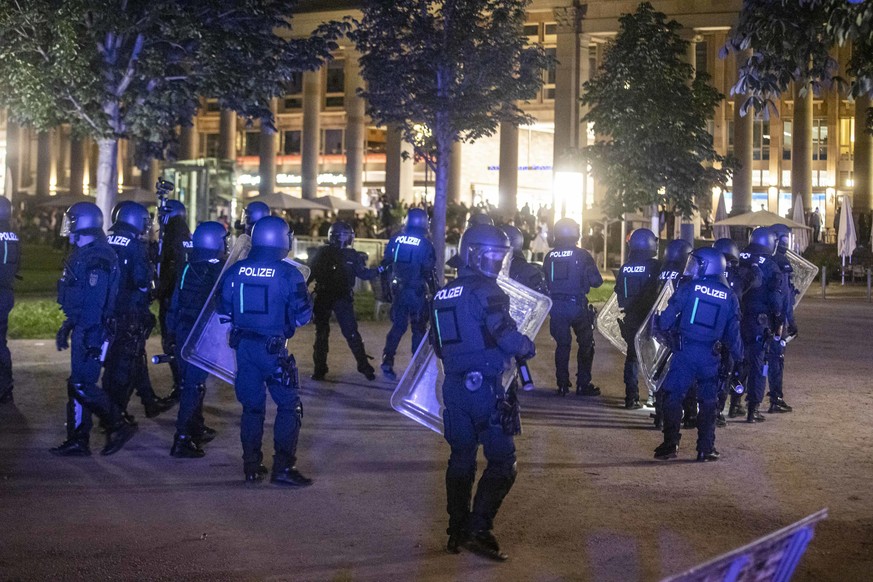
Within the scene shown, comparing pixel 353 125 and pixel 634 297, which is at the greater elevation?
pixel 353 125

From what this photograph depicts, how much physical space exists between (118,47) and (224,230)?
883cm

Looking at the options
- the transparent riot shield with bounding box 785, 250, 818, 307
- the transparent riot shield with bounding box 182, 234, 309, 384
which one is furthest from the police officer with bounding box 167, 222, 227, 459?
the transparent riot shield with bounding box 785, 250, 818, 307

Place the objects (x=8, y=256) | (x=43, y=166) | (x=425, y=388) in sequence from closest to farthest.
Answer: (x=425, y=388) → (x=8, y=256) → (x=43, y=166)

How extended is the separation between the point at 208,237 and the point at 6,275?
2387 millimetres

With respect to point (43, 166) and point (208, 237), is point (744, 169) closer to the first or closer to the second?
point (208, 237)

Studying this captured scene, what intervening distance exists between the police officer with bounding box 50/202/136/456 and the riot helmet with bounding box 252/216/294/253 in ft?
4.90

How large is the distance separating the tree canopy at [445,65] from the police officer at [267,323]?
45.5 ft

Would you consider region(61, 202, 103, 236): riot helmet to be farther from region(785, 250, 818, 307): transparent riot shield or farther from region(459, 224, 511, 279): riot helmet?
region(785, 250, 818, 307): transparent riot shield

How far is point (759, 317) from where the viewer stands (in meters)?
10.6

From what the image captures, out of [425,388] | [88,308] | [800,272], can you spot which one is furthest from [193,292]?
[800,272]

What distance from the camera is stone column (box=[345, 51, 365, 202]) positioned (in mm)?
45969

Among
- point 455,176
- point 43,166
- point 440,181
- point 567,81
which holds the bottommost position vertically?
point 440,181

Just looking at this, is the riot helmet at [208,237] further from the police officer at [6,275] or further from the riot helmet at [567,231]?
the riot helmet at [567,231]

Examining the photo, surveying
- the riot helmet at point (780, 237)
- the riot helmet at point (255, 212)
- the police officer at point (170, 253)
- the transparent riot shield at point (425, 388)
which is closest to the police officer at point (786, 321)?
the riot helmet at point (780, 237)
